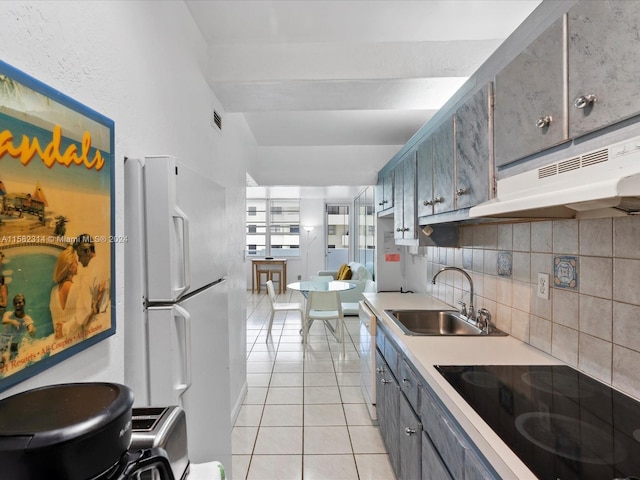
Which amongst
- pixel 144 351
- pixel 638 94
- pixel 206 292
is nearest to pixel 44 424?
pixel 144 351

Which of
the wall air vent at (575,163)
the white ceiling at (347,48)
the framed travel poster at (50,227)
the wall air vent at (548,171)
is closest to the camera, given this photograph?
the framed travel poster at (50,227)

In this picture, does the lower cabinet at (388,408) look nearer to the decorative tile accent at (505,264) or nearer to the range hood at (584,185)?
the decorative tile accent at (505,264)

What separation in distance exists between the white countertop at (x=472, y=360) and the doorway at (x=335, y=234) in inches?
254

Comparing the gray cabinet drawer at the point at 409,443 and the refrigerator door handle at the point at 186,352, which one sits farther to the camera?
the gray cabinet drawer at the point at 409,443

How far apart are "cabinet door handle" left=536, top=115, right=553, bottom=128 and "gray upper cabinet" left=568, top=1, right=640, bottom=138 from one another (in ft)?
0.26

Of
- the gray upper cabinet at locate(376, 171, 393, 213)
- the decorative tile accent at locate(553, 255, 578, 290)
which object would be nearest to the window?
the gray upper cabinet at locate(376, 171, 393, 213)

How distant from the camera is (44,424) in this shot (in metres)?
0.50

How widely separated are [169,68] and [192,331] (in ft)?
3.88

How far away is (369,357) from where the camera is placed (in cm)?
264

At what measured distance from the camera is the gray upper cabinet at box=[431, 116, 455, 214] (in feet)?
5.78

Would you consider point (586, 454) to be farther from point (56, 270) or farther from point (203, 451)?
point (56, 270)

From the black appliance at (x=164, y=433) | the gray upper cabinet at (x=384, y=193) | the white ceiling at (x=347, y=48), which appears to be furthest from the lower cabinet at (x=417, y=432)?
the white ceiling at (x=347, y=48)

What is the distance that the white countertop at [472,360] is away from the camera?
2.69 feet

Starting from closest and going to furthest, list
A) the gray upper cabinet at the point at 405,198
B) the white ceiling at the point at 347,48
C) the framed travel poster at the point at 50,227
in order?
the framed travel poster at the point at 50,227 < the white ceiling at the point at 347,48 < the gray upper cabinet at the point at 405,198
